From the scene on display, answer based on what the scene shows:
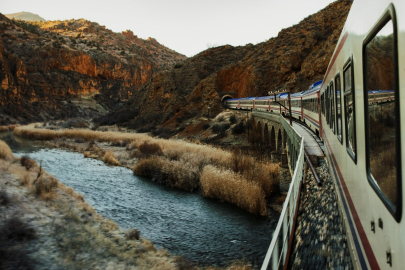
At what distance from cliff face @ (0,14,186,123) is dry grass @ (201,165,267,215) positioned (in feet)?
155

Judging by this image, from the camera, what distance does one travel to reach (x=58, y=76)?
76.0m

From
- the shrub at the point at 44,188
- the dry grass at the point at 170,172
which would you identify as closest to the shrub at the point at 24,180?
the shrub at the point at 44,188

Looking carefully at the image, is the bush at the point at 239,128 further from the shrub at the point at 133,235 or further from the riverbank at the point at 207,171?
the shrub at the point at 133,235

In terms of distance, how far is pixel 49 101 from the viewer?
227ft

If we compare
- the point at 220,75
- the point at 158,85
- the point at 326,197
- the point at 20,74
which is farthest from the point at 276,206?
the point at 20,74

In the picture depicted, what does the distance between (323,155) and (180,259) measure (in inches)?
244

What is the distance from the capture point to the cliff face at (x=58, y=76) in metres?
60.2

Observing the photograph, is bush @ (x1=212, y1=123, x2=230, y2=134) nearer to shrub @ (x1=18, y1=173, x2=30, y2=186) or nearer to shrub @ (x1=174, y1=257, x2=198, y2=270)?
shrub @ (x1=18, y1=173, x2=30, y2=186)

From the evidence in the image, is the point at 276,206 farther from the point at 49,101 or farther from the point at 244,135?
the point at 49,101

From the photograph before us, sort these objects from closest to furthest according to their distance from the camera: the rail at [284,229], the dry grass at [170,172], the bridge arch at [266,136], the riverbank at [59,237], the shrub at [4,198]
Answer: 1. the rail at [284,229]
2. the riverbank at [59,237]
3. the shrub at [4,198]
4. the dry grass at [170,172]
5. the bridge arch at [266,136]

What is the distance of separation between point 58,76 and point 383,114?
3249 inches

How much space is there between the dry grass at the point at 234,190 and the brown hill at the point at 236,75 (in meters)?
29.1

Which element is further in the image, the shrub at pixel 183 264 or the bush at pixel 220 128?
the bush at pixel 220 128

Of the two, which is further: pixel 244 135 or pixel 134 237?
pixel 244 135
